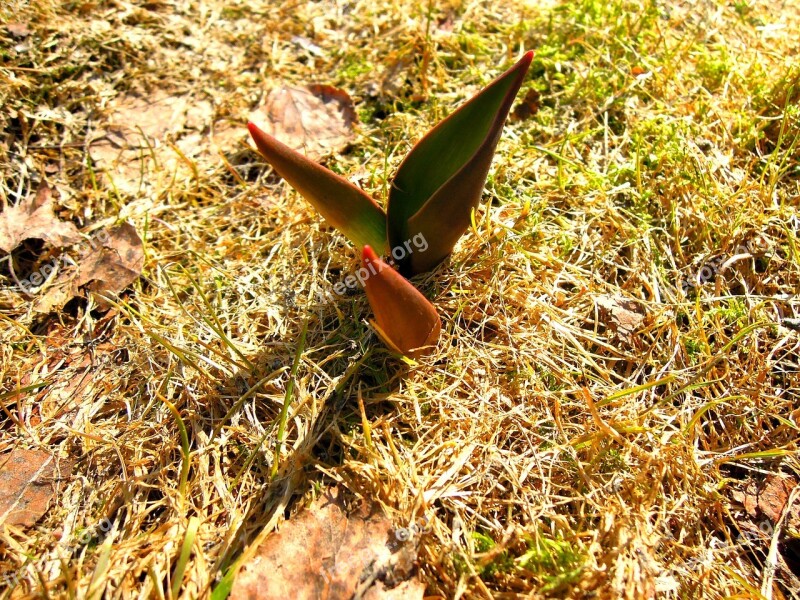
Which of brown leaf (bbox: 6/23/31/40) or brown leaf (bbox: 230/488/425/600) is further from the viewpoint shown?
brown leaf (bbox: 6/23/31/40)

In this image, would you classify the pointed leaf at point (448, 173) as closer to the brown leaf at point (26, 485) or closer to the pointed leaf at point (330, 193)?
the pointed leaf at point (330, 193)

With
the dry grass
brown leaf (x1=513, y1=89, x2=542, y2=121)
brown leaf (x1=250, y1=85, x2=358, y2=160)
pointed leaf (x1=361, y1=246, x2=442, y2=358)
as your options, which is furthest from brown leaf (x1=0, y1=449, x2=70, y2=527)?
brown leaf (x1=513, y1=89, x2=542, y2=121)

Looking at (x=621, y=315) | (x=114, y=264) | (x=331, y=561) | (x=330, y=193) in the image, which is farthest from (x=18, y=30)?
(x=621, y=315)

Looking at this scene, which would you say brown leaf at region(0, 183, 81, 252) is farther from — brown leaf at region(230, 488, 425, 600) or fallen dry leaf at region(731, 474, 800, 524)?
fallen dry leaf at region(731, 474, 800, 524)

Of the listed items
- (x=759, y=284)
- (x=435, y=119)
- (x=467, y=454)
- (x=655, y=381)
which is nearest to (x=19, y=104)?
(x=435, y=119)

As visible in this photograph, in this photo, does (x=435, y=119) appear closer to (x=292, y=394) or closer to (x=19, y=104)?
(x=292, y=394)

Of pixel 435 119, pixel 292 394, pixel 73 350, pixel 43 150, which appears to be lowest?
pixel 73 350

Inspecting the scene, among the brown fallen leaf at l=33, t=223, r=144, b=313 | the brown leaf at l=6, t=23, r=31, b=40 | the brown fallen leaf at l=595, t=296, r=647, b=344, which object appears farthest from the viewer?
the brown leaf at l=6, t=23, r=31, b=40

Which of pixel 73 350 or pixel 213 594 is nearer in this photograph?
pixel 213 594
